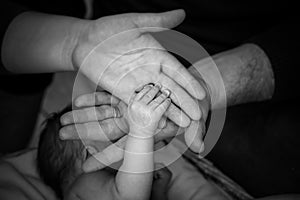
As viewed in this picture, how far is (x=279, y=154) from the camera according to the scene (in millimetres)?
675

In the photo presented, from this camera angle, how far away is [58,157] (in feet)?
2.18

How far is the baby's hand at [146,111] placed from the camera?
0.52 metres

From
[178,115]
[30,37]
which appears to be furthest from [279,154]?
[30,37]

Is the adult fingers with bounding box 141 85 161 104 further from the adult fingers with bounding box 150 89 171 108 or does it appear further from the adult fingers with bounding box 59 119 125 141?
the adult fingers with bounding box 59 119 125 141

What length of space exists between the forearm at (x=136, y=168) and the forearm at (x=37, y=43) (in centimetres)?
22

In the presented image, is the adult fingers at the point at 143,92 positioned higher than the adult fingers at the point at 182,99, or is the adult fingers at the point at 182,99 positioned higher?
the adult fingers at the point at 143,92

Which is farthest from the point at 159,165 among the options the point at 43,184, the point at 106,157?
the point at 43,184

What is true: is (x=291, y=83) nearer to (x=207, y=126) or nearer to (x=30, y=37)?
(x=207, y=126)

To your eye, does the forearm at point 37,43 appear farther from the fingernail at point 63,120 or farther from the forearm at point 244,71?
the forearm at point 244,71

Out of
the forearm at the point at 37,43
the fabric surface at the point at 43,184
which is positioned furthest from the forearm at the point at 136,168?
the forearm at the point at 37,43

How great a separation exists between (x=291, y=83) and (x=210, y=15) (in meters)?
0.20

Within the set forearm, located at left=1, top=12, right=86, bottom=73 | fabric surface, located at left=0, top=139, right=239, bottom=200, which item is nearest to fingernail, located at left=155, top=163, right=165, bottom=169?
fabric surface, located at left=0, top=139, right=239, bottom=200

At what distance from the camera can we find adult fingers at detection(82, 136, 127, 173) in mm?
617

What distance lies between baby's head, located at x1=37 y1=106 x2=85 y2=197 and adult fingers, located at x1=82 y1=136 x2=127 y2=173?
0.13ft
